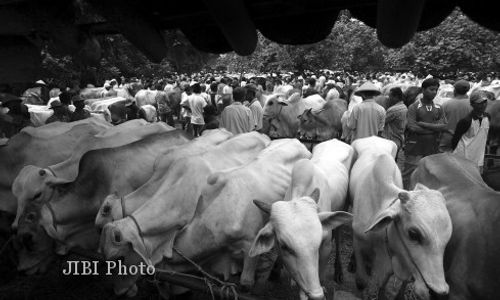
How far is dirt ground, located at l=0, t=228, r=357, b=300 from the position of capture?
4.47m

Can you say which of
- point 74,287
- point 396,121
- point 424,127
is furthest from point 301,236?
point 396,121

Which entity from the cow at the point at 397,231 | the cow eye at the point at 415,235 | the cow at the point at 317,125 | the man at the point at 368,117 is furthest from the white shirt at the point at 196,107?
the cow eye at the point at 415,235

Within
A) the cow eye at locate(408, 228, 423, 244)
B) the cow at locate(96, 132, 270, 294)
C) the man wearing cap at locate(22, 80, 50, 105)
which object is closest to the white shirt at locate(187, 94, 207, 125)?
the man wearing cap at locate(22, 80, 50, 105)

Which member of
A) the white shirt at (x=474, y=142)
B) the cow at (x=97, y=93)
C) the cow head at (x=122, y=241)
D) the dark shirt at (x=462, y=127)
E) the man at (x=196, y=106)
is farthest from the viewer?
the cow at (x=97, y=93)

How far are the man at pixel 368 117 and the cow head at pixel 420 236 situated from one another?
381cm

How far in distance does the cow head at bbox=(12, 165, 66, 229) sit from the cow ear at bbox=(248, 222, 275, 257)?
2.24 m

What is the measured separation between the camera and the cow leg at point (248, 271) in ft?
10.8

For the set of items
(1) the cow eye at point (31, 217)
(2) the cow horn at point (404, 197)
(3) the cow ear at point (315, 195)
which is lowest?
(1) the cow eye at point (31, 217)

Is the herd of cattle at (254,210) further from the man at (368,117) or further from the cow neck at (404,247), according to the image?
the man at (368,117)

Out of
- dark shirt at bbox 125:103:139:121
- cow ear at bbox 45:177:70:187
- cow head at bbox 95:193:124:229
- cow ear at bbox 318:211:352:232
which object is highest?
cow ear at bbox 45:177:70:187

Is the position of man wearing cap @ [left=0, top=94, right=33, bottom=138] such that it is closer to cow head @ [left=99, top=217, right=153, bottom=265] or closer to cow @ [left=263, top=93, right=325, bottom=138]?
cow @ [left=263, top=93, right=325, bottom=138]

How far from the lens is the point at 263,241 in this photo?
293 centimetres

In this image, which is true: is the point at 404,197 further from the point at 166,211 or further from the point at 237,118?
the point at 237,118

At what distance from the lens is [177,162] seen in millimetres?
3965
